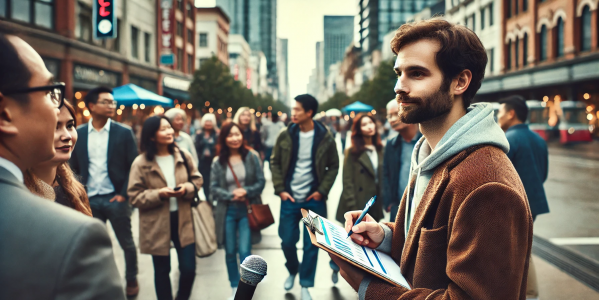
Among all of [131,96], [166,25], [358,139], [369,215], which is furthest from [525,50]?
[369,215]

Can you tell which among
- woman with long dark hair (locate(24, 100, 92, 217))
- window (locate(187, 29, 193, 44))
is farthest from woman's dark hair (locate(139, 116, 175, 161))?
window (locate(187, 29, 193, 44))

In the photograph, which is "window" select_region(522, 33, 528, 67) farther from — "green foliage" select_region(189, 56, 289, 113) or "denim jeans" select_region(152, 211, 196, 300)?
"denim jeans" select_region(152, 211, 196, 300)

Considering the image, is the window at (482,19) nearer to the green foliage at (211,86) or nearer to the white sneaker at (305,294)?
the green foliage at (211,86)

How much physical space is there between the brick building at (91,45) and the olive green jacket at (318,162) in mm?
6961

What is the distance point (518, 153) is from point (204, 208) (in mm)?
3486

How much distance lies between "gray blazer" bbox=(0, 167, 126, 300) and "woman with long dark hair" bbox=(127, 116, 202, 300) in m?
3.26

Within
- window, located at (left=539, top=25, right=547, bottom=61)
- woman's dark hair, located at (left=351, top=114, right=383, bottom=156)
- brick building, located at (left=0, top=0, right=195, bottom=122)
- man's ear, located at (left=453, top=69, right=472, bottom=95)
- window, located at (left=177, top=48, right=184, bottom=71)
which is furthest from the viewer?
window, located at (left=177, top=48, right=184, bottom=71)

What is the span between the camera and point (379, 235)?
2.24 metres

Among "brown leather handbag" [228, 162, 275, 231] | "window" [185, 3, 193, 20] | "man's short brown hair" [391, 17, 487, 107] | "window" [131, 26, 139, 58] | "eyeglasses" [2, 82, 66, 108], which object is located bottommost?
"brown leather handbag" [228, 162, 275, 231]

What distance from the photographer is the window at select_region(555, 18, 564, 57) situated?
33219 millimetres

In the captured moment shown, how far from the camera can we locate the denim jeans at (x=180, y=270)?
431 centimetres

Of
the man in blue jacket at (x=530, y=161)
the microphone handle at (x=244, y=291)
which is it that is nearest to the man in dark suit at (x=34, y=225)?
the microphone handle at (x=244, y=291)

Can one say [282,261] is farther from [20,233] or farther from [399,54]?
[20,233]

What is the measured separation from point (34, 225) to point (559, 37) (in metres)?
39.5
